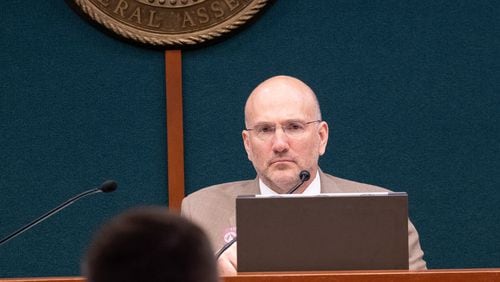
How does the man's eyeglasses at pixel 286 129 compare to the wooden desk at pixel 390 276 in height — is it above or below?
above

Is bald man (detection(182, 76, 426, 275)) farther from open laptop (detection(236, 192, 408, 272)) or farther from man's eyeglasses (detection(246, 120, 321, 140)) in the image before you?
open laptop (detection(236, 192, 408, 272))

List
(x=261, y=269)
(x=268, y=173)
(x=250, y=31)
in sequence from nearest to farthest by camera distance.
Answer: (x=261, y=269)
(x=268, y=173)
(x=250, y=31)

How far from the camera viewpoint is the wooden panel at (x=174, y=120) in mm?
4352

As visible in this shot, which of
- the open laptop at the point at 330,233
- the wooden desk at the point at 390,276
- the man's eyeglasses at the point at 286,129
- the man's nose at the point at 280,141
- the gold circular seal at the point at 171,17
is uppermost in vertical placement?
the gold circular seal at the point at 171,17

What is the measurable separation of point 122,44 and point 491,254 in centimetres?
201

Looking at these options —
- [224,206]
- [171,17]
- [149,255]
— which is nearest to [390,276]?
[224,206]

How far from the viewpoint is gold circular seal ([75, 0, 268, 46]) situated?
4.35 meters

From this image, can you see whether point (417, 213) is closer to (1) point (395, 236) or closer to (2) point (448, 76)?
(2) point (448, 76)

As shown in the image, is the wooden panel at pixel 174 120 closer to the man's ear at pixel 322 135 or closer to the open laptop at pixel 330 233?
the man's ear at pixel 322 135

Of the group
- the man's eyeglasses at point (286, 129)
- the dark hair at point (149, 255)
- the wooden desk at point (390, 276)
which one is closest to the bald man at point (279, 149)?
the man's eyeglasses at point (286, 129)

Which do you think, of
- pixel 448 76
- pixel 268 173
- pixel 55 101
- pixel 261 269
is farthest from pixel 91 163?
pixel 261 269

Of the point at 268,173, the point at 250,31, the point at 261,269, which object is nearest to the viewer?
the point at 261,269

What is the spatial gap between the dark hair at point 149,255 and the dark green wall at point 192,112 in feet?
12.5

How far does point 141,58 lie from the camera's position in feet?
14.4
